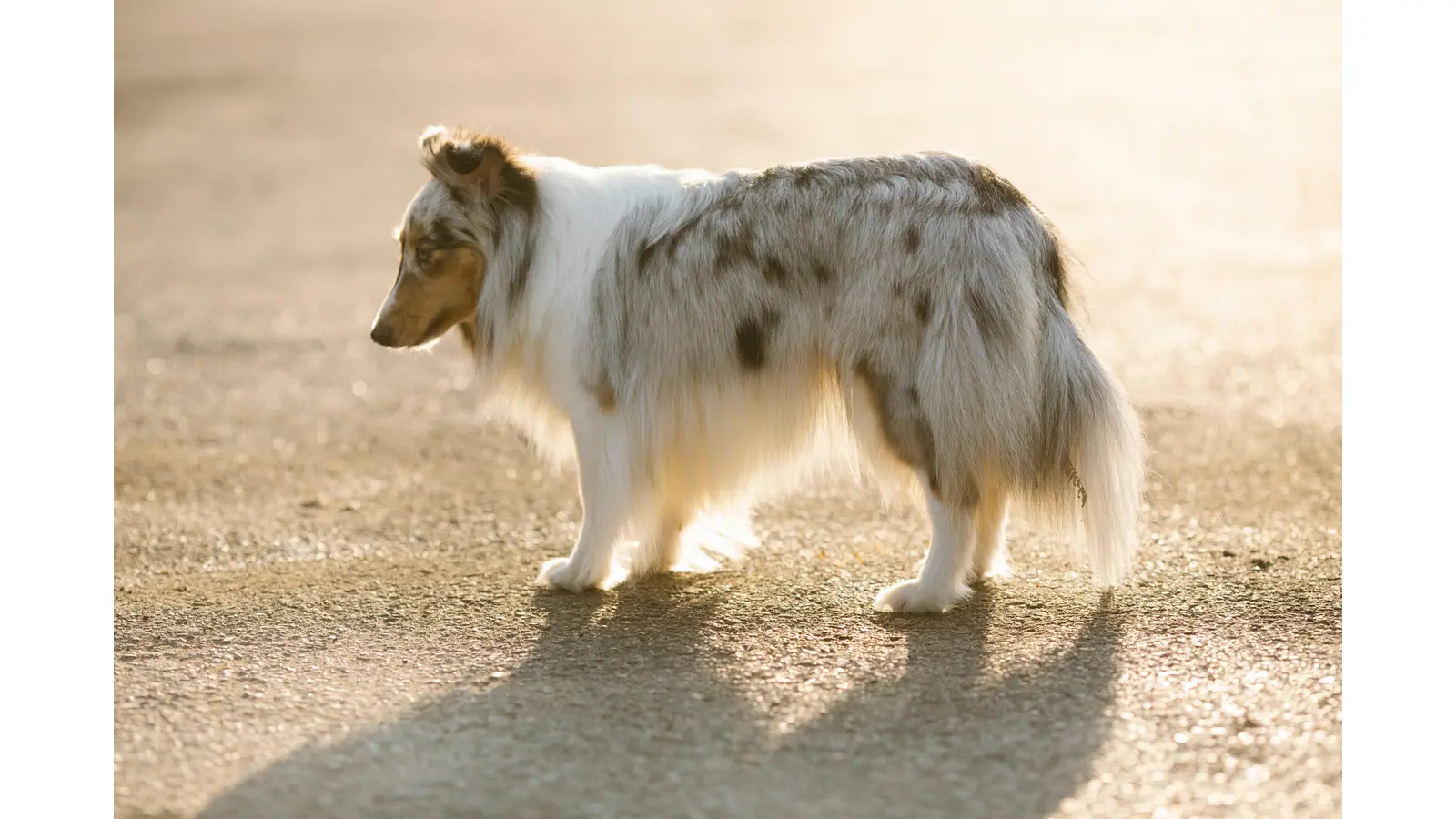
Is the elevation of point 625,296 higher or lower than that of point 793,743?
higher

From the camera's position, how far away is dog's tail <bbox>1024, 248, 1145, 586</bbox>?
14.1 ft

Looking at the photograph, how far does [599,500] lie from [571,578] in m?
0.28

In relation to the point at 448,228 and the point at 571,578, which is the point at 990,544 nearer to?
the point at 571,578

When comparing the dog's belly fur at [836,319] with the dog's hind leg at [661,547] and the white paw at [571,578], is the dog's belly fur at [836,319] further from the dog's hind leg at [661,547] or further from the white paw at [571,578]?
the white paw at [571,578]

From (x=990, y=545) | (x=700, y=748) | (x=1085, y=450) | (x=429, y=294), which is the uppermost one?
(x=429, y=294)

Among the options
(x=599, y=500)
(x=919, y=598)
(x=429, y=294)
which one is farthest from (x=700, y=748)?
(x=429, y=294)

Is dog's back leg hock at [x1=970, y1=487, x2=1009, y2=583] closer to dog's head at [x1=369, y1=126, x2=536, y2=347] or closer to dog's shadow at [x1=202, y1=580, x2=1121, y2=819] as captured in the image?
dog's shadow at [x1=202, y1=580, x2=1121, y2=819]

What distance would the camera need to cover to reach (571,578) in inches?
192

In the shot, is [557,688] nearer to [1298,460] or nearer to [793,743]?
[793,743]

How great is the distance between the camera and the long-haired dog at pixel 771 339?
14.1 ft

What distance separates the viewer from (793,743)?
11.5 feet

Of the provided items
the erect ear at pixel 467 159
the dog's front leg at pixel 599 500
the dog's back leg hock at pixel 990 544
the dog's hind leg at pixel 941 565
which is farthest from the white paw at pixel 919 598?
the erect ear at pixel 467 159
